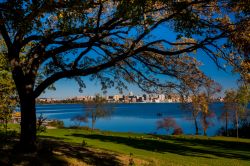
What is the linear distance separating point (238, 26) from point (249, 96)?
3510 centimetres

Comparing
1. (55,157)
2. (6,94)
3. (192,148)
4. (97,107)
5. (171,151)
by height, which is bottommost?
(192,148)

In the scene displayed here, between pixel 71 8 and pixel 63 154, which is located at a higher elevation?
pixel 71 8

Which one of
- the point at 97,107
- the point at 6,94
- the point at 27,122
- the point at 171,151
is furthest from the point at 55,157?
the point at 97,107

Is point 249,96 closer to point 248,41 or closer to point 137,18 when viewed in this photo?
point 248,41

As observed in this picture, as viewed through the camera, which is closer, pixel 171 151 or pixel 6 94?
pixel 6 94

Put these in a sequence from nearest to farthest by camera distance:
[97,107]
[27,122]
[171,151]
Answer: [27,122]
[171,151]
[97,107]

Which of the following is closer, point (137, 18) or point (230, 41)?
point (137, 18)

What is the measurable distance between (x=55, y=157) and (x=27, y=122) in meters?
1.72

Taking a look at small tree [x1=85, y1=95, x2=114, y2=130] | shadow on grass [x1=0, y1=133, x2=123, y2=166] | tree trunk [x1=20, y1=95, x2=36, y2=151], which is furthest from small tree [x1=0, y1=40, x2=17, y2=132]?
small tree [x1=85, y1=95, x2=114, y2=130]

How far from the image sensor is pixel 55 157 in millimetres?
13898

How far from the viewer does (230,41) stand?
13625mm

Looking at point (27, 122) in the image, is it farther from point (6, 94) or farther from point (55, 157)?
point (6, 94)

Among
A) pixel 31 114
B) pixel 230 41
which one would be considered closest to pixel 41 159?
pixel 31 114

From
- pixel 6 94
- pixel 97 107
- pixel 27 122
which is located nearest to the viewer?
pixel 27 122
